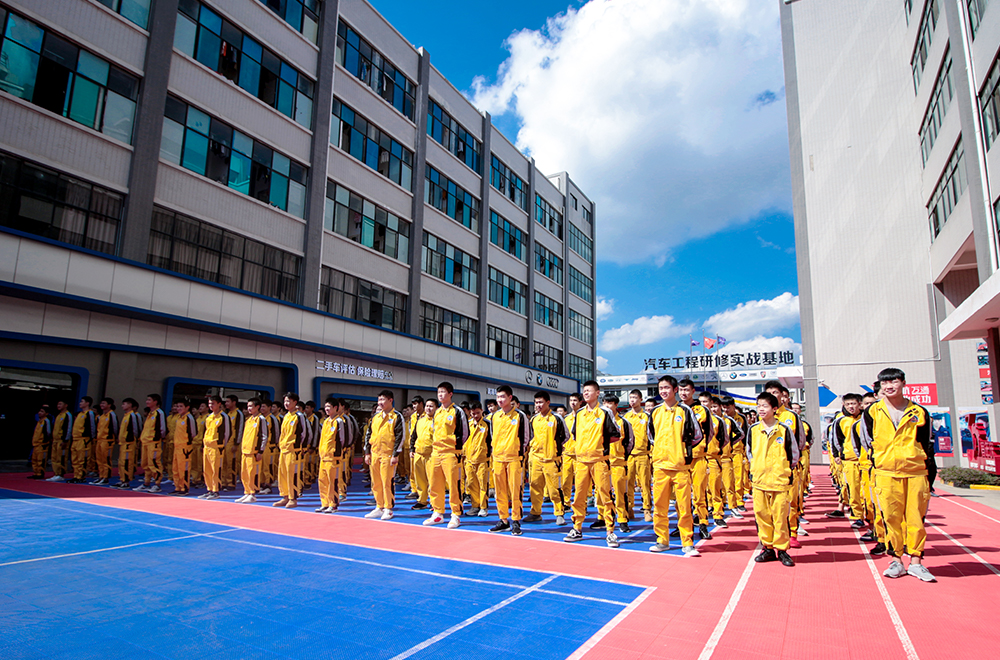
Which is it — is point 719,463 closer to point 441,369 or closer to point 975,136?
point 975,136

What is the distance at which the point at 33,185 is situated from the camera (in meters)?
14.3

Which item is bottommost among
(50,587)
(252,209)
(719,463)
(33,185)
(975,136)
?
(50,587)

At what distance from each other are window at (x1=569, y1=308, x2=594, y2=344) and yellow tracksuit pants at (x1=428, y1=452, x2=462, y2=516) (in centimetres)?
3656

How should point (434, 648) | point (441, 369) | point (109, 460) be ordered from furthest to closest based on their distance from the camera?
point (441, 369)
point (109, 460)
point (434, 648)

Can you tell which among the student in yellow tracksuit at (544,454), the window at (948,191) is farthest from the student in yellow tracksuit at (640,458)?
the window at (948,191)

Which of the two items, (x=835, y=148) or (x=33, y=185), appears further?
(x=835, y=148)

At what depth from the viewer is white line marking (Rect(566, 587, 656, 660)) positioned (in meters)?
4.02

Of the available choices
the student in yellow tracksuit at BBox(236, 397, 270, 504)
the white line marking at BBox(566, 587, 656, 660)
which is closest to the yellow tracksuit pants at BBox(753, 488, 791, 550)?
the white line marking at BBox(566, 587, 656, 660)

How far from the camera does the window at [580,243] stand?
46625mm

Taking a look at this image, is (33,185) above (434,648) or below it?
above

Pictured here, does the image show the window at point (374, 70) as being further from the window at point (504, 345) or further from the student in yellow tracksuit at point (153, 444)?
the student in yellow tracksuit at point (153, 444)

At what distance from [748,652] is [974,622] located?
2.26m

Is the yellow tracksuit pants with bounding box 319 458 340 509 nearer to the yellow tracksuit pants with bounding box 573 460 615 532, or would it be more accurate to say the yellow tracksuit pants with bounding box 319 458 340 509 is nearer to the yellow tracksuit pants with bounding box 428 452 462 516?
the yellow tracksuit pants with bounding box 428 452 462 516

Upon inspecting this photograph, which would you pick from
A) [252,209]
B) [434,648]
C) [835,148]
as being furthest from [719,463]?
[835,148]
